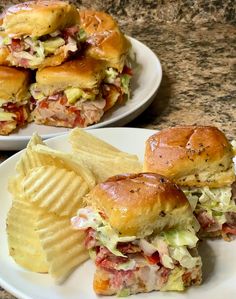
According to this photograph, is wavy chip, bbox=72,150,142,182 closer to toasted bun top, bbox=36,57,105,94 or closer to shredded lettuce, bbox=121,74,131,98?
toasted bun top, bbox=36,57,105,94

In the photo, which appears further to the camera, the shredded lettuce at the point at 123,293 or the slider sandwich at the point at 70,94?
the slider sandwich at the point at 70,94

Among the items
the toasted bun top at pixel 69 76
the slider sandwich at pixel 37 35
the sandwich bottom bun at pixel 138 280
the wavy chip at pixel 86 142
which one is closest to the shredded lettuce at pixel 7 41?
the slider sandwich at pixel 37 35

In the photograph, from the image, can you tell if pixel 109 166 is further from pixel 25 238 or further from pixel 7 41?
pixel 7 41

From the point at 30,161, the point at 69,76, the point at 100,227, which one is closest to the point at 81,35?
the point at 69,76

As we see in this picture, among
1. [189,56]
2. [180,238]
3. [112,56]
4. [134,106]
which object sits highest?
[180,238]

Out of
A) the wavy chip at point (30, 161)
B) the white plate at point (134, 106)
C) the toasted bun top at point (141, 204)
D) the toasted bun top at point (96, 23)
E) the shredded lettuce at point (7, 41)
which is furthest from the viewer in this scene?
the toasted bun top at point (96, 23)

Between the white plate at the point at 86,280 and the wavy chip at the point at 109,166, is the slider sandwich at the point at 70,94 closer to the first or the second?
the wavy chip at the point at 109,166

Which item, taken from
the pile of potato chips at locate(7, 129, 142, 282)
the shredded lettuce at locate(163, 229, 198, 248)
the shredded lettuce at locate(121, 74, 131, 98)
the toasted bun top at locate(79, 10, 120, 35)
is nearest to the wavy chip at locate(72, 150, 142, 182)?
the pile of potato chips at locate(7, 129, 142, 282)
